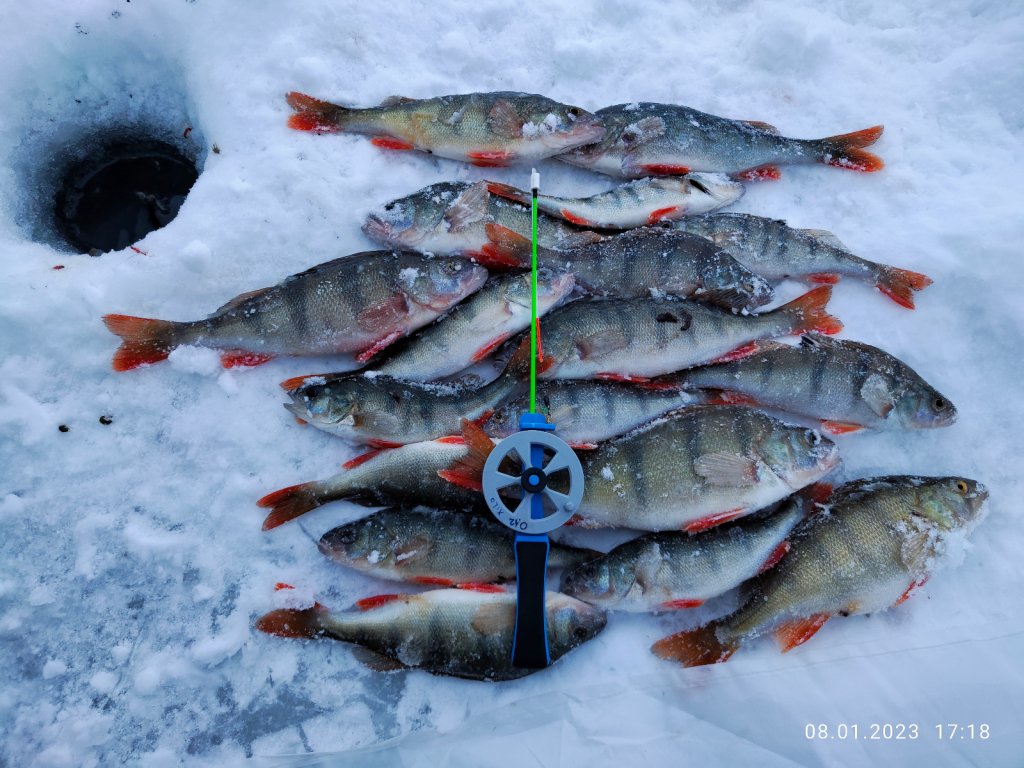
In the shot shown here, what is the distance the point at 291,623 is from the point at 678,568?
1541 millimetres

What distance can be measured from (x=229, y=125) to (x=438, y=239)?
128cm

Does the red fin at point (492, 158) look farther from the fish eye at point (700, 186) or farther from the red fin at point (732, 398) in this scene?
the red fin at point (732, 398)

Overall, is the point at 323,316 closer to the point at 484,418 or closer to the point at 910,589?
the point at 484,418

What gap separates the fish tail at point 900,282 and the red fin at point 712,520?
1.41m

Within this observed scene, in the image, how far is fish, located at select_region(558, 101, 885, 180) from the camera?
3234 millimetres

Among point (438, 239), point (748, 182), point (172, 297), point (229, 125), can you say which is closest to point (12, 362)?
point (172, 297)

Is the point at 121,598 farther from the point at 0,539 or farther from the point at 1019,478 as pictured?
the point at 1019,478

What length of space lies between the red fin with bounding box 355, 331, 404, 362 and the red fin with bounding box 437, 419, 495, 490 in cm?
56

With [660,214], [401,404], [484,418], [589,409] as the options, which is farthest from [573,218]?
[401,404]

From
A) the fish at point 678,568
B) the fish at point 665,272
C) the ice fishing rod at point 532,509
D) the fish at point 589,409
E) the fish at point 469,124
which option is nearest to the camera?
the ice fishing rod at point 532,509

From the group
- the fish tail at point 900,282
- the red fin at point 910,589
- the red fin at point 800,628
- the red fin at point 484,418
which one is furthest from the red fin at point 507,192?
the red fin at point 910,589

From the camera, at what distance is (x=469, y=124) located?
316cm

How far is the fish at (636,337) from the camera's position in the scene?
2756 mm

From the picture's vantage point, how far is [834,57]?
3656mm
